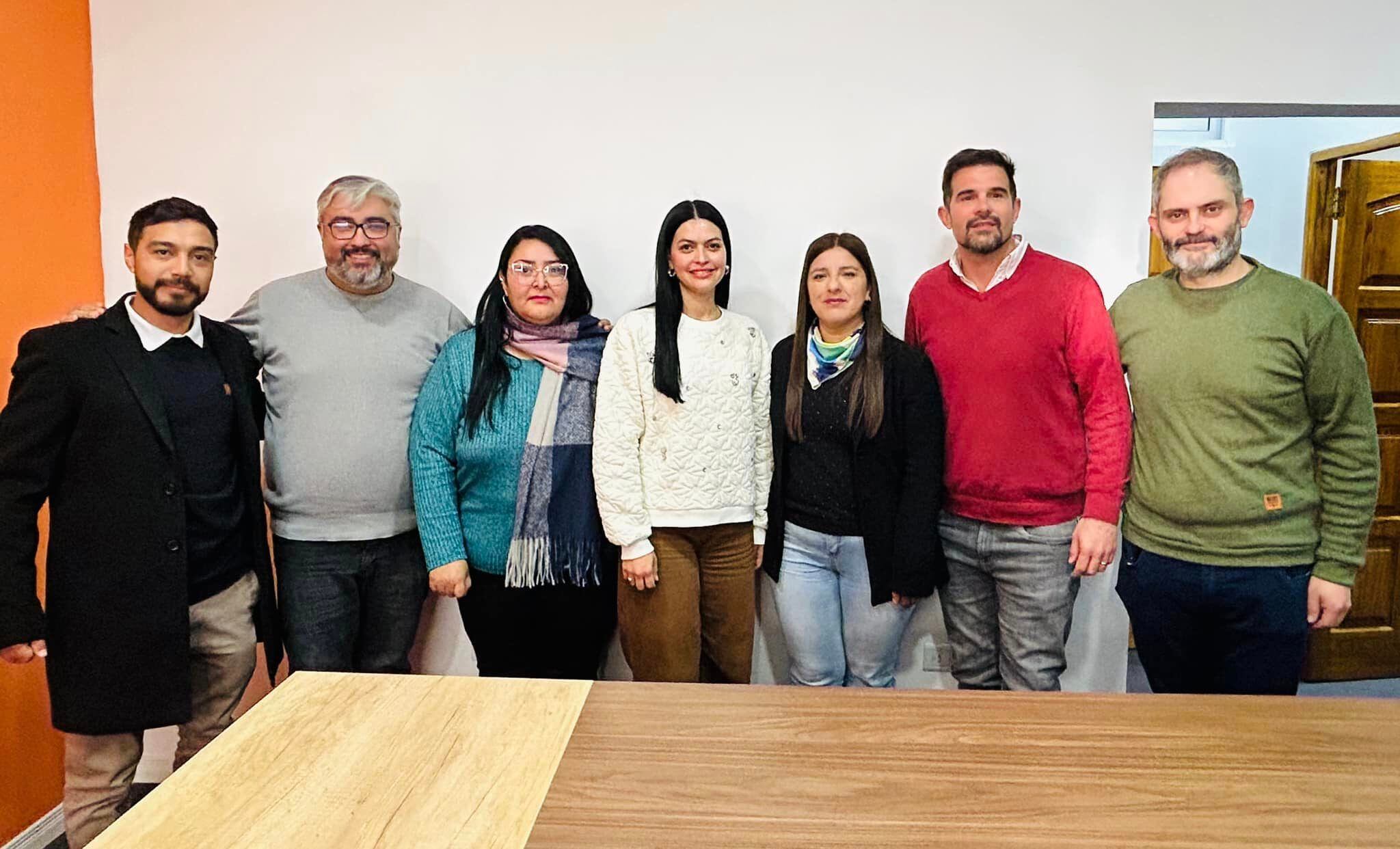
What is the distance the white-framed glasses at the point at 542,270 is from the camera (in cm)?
229

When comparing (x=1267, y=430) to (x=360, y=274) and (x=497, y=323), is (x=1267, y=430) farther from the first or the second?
(x=360, y=274)

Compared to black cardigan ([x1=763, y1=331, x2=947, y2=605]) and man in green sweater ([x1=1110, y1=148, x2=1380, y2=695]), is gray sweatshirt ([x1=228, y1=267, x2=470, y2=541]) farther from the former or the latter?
man in green sweater ([x1=1110, y1=148, x2=1380, y2=695])

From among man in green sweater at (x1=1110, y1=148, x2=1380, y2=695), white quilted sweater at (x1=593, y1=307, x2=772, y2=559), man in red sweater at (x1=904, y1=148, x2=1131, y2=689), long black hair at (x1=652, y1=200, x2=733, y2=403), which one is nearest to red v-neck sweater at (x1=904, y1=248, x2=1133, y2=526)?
man in red sweater at (x1=904, y1=148, x2=1131, y2=689)

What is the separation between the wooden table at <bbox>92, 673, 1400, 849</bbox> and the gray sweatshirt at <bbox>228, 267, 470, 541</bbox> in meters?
0.97

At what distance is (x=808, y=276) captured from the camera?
2.30 meters

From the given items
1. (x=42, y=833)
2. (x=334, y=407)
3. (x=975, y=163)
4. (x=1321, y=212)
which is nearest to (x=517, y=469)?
(x=334, y=407)

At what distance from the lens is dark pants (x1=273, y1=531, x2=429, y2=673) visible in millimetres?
2268

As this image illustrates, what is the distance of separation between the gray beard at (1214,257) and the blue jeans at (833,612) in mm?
1004

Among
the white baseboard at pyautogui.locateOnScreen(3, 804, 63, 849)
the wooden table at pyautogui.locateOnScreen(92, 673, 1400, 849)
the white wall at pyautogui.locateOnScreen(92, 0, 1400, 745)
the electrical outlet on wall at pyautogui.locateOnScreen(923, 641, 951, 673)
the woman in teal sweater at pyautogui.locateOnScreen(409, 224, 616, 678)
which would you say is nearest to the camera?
the wooden table at pyautogui.locateOnScreen(92, 673, 1400, 849)

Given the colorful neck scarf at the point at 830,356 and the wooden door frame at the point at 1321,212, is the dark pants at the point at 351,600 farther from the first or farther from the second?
the wooden door frame at the point at 1321,212

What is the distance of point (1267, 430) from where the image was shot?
6.56ft

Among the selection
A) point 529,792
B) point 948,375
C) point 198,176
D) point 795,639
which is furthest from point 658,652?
point 198,176

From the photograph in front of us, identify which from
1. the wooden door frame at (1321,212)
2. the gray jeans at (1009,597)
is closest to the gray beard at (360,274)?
the gray jeans at (1009,597)

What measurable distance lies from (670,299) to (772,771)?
4.62ft
